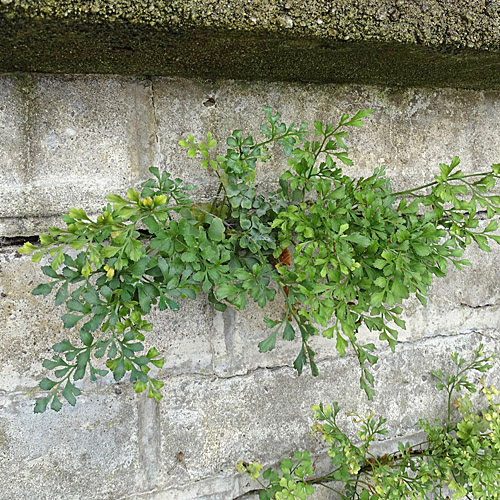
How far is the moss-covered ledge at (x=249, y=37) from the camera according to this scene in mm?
1038

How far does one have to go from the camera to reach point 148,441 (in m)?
1.55

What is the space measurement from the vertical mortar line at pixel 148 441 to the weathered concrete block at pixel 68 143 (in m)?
0.68

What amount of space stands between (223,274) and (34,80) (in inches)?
30.7

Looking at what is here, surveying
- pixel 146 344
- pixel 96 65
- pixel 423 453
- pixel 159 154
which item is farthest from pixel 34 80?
pixel 423 453

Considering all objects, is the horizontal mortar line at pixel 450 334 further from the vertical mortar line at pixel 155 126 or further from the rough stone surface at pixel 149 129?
the vertical mortar line at pixel 155 126

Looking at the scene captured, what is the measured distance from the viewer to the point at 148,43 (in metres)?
1.15

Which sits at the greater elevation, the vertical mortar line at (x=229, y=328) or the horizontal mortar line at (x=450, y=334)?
the vertical mortar line at (x=229, y=328)

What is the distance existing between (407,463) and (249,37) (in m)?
1.51

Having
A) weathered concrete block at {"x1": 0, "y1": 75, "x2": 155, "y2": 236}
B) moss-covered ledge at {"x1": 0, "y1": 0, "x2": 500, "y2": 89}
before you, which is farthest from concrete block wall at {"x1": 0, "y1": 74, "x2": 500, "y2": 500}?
moss-covered ledge at {"x1": 0, "y1": 0, "x2": 500, "y2": 89}

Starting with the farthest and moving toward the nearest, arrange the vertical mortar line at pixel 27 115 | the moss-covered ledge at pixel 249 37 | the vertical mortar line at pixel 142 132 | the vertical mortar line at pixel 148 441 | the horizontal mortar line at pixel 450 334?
the horizontal mortar line at pixel 450 334, the vertical mortar line at pixel 148 441, the vertical mortar line at pixel 142 132, the vertical mortar line at pixel 27 115, the moss-covered ledge at pixel 249 37

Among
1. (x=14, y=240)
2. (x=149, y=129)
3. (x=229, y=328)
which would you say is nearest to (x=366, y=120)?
(x=149, y=129)

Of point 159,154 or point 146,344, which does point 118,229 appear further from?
point 146,344

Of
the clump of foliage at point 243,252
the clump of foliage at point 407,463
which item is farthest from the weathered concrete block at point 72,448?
the clump of foliage at point 407,463

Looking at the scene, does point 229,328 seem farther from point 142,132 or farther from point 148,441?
point 142,132
